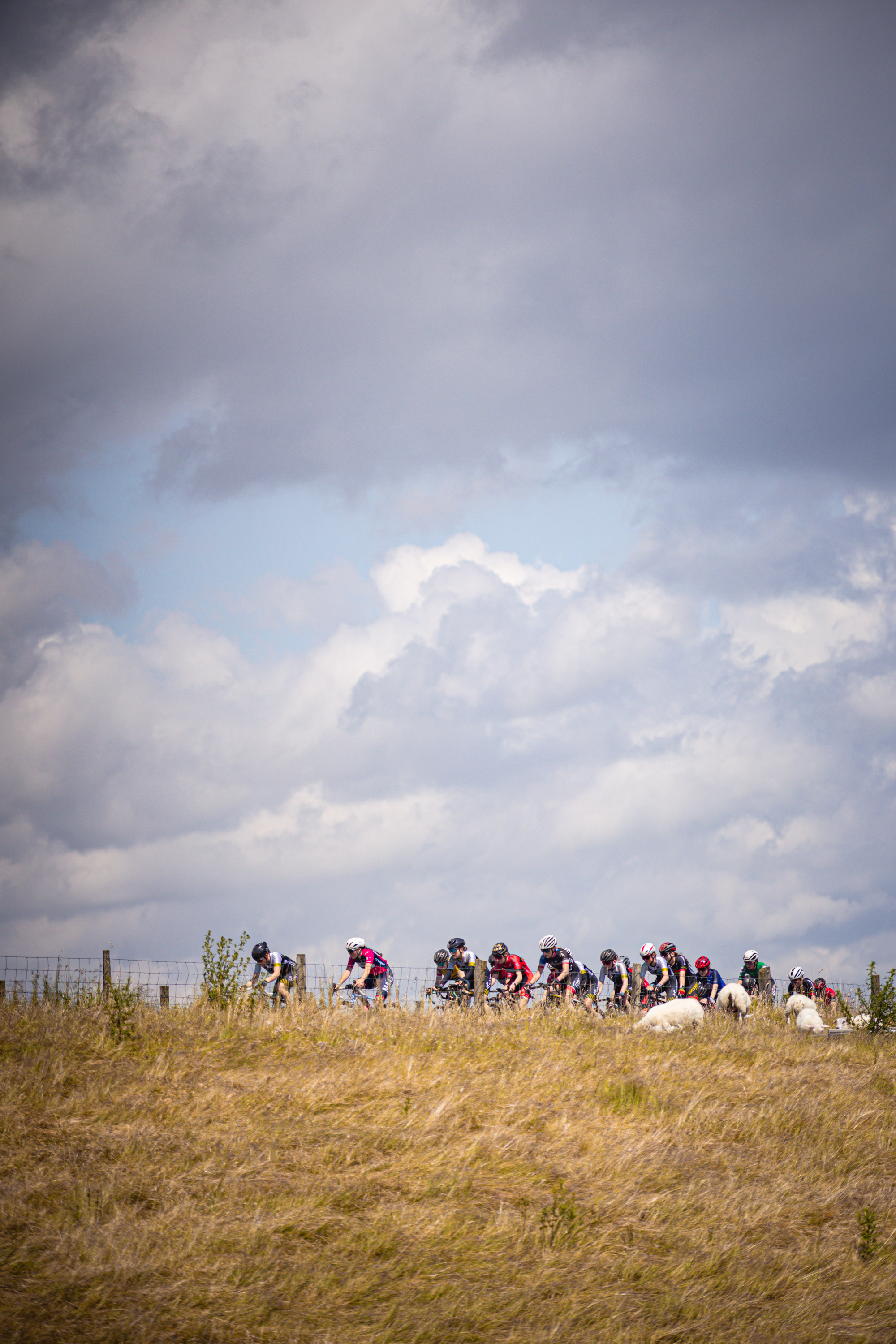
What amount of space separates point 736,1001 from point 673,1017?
257 centimetres

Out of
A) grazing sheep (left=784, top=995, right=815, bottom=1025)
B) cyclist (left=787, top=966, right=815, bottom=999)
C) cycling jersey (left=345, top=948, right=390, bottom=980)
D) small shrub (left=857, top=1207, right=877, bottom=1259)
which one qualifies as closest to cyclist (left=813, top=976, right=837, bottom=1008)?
cyclist (left=787, top=966, right=815, bottom=999)

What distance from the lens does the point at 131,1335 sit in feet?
17.2

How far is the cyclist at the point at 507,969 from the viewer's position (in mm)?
18219

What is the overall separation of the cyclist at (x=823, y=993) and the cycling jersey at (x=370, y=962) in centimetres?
1305

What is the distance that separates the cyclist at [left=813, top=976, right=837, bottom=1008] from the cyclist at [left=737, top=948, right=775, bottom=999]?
3307 millimetres

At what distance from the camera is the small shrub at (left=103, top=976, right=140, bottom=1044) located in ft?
35.1

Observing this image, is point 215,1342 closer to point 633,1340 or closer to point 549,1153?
point 633,1340

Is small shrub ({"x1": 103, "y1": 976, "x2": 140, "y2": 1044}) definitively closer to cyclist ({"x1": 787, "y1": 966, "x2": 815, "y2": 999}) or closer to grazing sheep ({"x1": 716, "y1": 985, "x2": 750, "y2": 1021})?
grazing sheep ({"x1": 716, "y1": 985, "x2": 750, "y2": 1021})

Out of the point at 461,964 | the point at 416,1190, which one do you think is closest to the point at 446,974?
the point at 461,964

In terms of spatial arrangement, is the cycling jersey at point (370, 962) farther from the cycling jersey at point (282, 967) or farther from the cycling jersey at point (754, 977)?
the cycling jersey at point (754, 977)

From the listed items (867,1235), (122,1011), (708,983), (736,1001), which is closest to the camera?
(867,1235)

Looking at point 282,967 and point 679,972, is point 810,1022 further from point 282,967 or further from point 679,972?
point 282,967

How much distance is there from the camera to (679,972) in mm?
20156

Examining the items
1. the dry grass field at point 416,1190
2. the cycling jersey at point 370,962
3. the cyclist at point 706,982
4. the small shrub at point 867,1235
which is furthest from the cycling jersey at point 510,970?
the small shrub at point 867,1235
